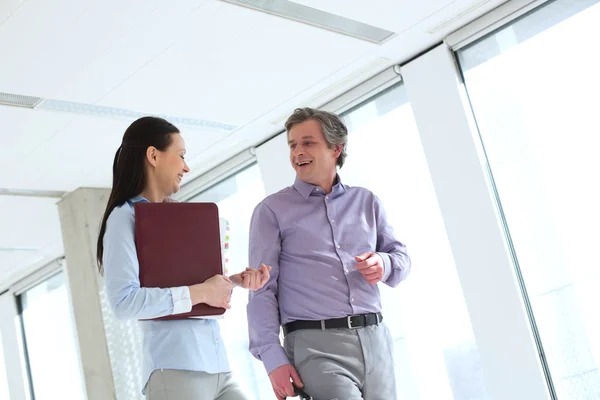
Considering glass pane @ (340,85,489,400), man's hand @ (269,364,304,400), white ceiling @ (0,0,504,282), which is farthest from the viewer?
glass pane @ (340,85,489,400)

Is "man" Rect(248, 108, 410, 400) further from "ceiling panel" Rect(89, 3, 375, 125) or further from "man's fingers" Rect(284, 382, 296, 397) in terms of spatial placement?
"ceiling panel" Rect(89, 3, 375, 125)

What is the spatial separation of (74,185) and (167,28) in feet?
8.36

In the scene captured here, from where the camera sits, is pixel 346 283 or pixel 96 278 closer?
pixel 346 283

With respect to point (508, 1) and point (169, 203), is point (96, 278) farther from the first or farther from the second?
point (169, 203)

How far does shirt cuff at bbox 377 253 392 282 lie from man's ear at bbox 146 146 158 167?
0.75m

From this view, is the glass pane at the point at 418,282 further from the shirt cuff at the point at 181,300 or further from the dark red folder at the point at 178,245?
the shirt cuff at the point at 181,300

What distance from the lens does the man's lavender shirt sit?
2.18 meters

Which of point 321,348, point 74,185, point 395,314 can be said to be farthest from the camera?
point 74,185

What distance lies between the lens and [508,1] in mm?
4250

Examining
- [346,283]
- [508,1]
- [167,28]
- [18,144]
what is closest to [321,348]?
[346,283]

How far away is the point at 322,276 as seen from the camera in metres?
2.23

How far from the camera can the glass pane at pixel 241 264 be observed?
5.77 m

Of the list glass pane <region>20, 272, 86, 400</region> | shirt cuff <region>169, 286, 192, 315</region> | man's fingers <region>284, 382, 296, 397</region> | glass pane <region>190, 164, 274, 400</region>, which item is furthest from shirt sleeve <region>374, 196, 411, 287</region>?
glass pane <region>20, 272, 86, 400</region>

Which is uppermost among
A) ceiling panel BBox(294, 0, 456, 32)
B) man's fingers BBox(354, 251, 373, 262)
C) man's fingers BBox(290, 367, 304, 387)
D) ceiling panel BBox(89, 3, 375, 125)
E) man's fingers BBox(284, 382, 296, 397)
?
ceiling panel BBox(89, 3, 375, 125)
